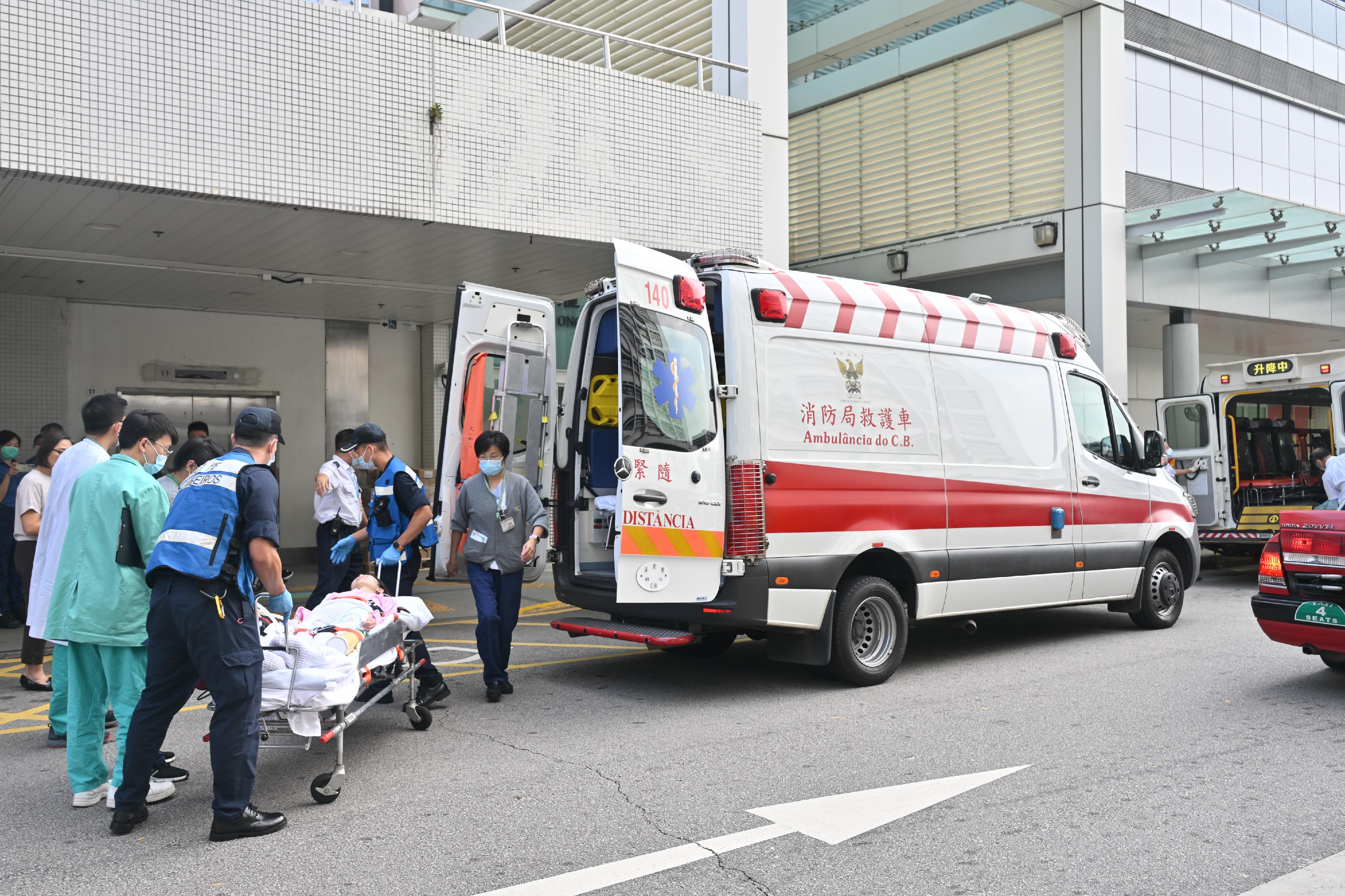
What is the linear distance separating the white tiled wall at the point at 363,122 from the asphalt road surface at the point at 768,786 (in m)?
4.17

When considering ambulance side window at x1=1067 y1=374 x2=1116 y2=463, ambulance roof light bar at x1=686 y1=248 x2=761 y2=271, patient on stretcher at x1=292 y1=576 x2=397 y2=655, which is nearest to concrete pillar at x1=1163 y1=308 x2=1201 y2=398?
ambulance side window at x1=1067 y1=374 x2=1116 y2=463

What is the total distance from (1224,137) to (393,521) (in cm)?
1680

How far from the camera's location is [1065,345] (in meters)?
8.74

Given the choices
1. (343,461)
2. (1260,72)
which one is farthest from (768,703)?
(1260,72)

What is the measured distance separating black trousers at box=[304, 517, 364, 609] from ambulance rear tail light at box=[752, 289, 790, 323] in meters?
3.94

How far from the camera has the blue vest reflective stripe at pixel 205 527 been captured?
169 inches

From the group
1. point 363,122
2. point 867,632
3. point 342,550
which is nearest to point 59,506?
point 342,550

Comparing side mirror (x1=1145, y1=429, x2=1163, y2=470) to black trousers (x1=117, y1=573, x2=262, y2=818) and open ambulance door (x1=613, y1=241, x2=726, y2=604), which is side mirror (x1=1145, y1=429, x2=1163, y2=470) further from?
black trousers (x1=117, y1=573, x2=262, y2=818)

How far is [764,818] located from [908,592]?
10.7 feet

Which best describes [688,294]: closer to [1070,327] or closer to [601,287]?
[601,287]

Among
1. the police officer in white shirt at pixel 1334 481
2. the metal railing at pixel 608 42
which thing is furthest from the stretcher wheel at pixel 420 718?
the police officer in white shirt at pixel 1334 481

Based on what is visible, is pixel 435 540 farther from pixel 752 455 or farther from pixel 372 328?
pixel 372 328

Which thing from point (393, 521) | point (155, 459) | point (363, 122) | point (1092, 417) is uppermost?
point (363, 122)

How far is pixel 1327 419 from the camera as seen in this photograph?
51.9 ft
